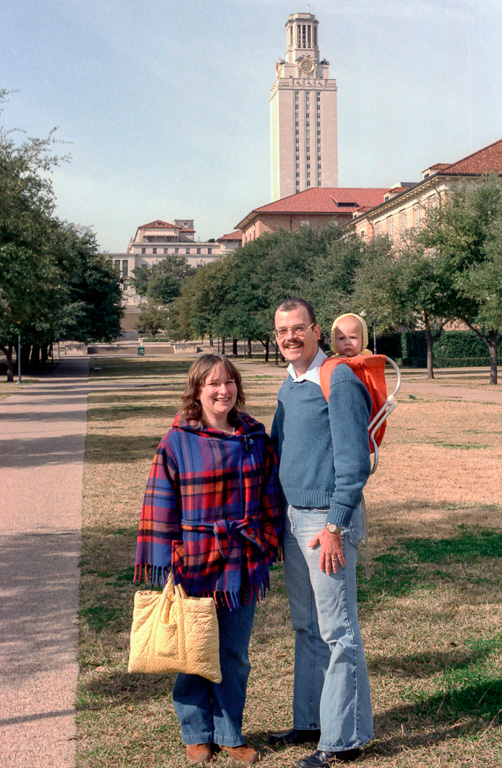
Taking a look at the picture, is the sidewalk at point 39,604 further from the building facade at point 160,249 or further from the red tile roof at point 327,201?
the building facade at point 160,249

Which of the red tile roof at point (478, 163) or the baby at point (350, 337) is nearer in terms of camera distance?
the baby at point (350, 337)

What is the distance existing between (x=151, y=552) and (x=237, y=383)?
80 cm

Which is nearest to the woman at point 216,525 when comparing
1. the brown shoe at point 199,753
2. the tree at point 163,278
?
the brown shoe at point 199,753

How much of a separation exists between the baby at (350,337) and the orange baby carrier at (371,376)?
3.7 inches

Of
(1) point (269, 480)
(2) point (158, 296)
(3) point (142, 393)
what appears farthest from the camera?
(2) point (158, 296)

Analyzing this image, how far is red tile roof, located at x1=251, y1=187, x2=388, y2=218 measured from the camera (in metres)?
91.5

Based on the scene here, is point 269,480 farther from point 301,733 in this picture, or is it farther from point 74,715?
point 74,715

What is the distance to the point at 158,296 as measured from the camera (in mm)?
139750

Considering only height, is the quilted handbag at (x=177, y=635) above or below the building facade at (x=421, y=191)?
below

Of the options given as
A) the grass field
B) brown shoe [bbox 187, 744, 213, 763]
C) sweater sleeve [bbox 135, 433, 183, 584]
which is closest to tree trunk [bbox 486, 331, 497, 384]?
the grass field

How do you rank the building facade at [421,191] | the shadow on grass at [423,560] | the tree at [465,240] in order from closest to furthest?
the shadow on grass at [423,560] → the tree at [465,240] → the building facade at [421,191]

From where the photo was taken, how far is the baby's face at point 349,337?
134 inches

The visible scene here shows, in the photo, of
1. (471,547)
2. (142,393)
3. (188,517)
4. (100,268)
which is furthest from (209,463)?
(100,268)

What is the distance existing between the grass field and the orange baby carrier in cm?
141
